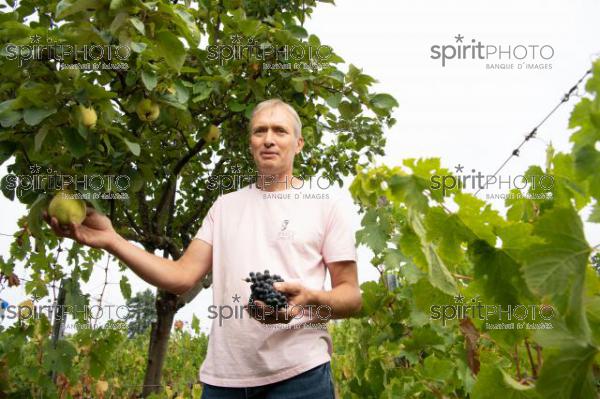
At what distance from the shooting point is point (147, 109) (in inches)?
81.3

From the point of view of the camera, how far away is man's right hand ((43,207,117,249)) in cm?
174

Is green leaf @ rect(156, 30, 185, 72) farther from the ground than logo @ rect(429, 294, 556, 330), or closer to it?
farther from the ground

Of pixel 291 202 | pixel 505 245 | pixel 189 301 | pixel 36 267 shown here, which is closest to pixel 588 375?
pixel 505 245

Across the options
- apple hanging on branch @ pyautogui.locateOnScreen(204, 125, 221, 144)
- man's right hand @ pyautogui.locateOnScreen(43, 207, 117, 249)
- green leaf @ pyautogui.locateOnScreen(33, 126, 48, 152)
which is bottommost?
man's right hand @ pyautogui.locateOnScreen(43, 207, 117, 249)

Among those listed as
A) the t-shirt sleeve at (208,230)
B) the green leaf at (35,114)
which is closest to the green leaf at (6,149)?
the green leaf at (35,114)

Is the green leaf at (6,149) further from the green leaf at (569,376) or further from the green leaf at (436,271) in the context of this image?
the green leaf at (569,376)

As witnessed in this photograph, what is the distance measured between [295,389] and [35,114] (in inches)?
44.9

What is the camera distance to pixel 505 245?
83cm

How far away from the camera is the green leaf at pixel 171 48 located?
1.61 m

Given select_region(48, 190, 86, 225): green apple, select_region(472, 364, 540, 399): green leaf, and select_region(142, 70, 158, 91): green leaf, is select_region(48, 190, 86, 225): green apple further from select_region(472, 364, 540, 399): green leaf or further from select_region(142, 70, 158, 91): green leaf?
select_region(472, 364, 540, 399): green leaf

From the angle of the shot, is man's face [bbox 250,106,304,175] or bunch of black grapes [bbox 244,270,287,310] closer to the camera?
bunch of black grapes [bbox 244,270,287,310]

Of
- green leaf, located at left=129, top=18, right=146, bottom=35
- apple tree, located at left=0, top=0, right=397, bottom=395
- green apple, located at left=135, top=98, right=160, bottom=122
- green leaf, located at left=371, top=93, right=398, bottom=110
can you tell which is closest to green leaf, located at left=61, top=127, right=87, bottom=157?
apple tree, located at left=0, top=0, right=397, bottom=395

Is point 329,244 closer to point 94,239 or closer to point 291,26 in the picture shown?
point 94,239

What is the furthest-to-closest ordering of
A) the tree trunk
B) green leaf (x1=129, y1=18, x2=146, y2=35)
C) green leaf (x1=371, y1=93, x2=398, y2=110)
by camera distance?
the tree trunk → green leaf (x1=371, y1=93, x2=398, y2=110) → green leaf (x1=129, y1=18, x2=146, y2=35)
